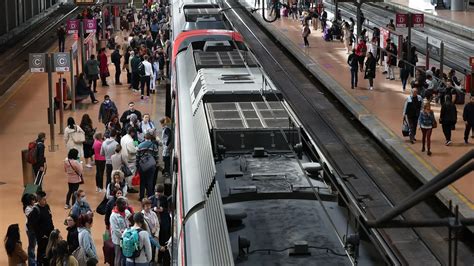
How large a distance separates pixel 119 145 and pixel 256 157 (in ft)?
21.2

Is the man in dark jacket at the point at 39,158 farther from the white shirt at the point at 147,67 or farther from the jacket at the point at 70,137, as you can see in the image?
the white shirt at the point at 147,67

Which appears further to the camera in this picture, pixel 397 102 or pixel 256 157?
pixel 397 102

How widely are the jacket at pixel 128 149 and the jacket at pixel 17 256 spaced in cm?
502

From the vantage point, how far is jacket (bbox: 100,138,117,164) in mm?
19203

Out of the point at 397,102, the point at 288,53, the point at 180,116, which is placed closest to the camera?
the point at 180,116

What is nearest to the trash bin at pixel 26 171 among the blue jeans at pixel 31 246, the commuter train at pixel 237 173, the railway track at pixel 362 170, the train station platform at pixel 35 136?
the train station platform at pixel 35 136

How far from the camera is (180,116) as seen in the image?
16828mm

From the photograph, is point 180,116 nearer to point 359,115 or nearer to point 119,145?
point 119,145

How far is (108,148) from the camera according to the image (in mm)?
19250

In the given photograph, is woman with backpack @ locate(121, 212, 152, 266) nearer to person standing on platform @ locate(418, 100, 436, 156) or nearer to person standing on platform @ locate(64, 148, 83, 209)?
person standing on platform @ locate(64, 148, 83, 209)

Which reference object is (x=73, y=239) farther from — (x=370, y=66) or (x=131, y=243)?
(x=370, y=66)

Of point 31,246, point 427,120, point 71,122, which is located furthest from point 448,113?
point 31,246

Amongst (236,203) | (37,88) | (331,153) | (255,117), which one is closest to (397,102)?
(331,153)

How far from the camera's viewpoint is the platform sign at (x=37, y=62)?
2384cm
